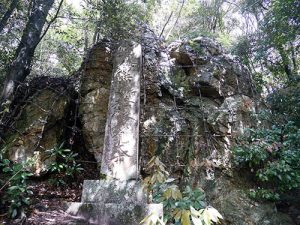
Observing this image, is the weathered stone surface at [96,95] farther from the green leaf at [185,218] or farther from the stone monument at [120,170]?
the green leaf at [185,218]

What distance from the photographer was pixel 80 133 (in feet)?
18.9

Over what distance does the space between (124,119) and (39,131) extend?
201 cm

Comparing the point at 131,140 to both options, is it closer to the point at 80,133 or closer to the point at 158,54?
the point at 80,133

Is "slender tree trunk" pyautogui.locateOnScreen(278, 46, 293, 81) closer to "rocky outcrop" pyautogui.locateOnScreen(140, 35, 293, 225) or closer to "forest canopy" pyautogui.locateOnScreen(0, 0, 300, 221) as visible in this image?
"forest canopy" pyautogui.locateOnScreen(0, 0, 300, 221)

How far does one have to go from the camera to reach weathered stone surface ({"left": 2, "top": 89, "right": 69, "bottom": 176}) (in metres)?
5.01

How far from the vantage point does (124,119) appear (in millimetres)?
4234

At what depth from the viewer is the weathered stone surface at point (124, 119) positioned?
12.5 ft

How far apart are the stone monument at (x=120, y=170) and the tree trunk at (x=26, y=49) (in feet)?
7.04

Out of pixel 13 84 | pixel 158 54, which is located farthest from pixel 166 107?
pixel 13 84

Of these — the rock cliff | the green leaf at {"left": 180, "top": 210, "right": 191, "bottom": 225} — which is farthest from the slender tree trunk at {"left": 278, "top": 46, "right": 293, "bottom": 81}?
the green leaf at {"left": 180, "top": 210, "right": 191, "bottom": 225}

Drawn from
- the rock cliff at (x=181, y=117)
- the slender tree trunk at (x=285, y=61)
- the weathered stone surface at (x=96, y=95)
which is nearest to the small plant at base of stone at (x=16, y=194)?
the rock cliff at (x=181, y=117)

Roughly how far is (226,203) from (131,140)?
7.10ft

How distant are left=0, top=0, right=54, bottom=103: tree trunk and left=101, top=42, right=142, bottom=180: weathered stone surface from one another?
2113mm

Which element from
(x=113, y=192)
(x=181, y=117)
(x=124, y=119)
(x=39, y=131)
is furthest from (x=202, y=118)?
(x=39, y=131)
